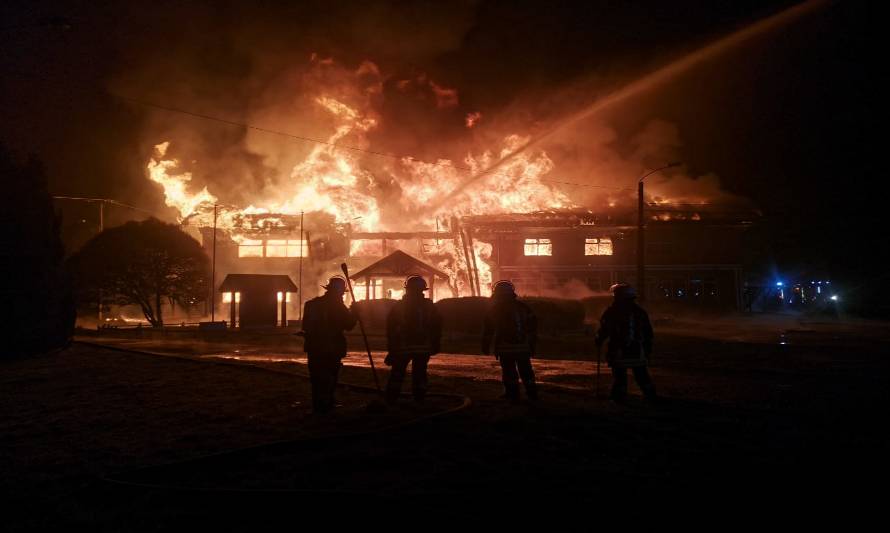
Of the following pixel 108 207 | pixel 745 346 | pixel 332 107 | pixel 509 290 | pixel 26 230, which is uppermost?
pixel 332 107

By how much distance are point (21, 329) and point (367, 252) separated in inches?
1579

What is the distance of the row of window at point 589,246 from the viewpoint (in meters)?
Result: 46.2

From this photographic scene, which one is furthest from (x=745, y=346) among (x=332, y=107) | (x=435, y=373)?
(x=332, y=107)

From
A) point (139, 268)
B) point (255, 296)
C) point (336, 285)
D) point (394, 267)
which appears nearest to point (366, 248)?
point (139, 268)

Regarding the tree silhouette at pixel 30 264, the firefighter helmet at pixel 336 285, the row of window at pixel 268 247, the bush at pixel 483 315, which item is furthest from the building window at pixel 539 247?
Result: the firefighter helmet at pixel 336 285

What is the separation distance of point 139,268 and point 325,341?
31.5 metres

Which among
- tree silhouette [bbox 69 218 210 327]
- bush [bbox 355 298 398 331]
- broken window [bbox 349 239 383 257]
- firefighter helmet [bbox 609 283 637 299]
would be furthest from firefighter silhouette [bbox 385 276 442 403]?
broken window [bbox 349 239 383 257]

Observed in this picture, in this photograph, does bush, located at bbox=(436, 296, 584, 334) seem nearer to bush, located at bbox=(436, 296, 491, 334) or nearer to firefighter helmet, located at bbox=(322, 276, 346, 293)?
bush, located at bbox=(436, 296, 491, 334)

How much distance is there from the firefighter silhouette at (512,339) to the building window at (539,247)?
125ft

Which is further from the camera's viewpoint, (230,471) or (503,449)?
(503,449)

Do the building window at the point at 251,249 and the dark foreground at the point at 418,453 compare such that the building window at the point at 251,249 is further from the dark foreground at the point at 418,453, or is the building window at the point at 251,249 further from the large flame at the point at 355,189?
the dark foreground at the point at 418,453

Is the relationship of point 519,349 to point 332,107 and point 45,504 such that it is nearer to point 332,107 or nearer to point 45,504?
point 45,504

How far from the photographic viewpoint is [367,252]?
180 ft

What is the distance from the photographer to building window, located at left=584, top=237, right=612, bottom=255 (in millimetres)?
46250
